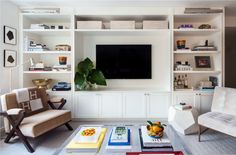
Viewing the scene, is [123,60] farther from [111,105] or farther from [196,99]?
[196,99]

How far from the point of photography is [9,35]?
331cm

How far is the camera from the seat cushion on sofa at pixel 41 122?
2.46 metres

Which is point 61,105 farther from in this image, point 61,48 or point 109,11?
point 109,11

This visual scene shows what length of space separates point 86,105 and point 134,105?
998mm

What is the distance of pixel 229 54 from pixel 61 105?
5.06 m

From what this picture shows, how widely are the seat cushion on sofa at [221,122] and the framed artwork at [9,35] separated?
3.61 meters

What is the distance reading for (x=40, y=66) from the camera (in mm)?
A: 3762

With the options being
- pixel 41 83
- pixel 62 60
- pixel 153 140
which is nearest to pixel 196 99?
pixel 153 140

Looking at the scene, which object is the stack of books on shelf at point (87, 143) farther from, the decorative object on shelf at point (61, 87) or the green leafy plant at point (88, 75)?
the decorative object on shelf at point (61, 87)

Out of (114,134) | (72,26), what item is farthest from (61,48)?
(114,134)

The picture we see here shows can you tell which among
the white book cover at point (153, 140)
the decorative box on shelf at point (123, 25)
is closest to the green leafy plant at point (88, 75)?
the decorative box on shelf at point (123, 25)

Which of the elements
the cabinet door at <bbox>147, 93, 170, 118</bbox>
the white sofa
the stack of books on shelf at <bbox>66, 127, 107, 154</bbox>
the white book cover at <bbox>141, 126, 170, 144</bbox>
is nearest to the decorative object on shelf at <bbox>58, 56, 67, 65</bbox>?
the cabinet door at <bbox>147, 93, 170, 118</bbox>

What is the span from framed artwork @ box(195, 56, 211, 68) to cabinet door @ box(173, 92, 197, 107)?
78cm

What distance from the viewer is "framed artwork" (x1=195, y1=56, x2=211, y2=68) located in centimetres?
394
